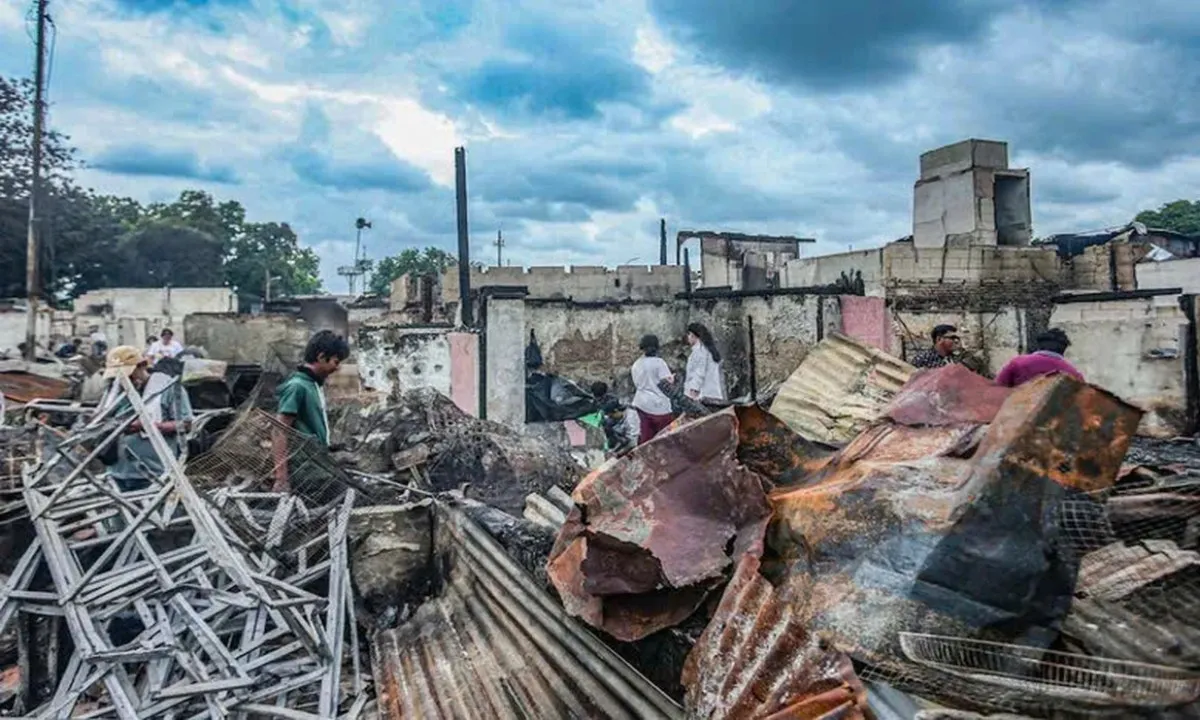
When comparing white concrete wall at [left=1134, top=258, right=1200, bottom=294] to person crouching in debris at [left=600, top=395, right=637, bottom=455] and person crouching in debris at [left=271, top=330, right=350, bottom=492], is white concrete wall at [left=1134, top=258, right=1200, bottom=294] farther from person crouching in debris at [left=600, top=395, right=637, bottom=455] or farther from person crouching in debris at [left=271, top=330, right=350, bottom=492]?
person crouching in debris at [left=271, top=330, right=350, bottom=492]

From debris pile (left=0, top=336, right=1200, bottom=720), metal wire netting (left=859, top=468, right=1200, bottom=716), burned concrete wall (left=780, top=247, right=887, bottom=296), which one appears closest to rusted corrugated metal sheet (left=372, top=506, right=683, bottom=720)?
debris pile (left=0, top=336, right=1200, bottom=720)

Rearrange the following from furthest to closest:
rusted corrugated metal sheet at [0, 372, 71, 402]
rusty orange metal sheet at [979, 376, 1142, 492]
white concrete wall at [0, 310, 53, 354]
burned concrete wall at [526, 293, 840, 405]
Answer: white concrete wall at [0, 310, 53, 354] < burned concrete wall at [526, 293, 840, 405] < rusted corrugated metal sheet at [0, 372, 71, 402] < rusty orange metal sheet at [979, 376, 1142, 492]

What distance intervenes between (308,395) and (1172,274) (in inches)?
762

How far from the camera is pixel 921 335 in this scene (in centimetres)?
1124

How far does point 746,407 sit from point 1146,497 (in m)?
1.05

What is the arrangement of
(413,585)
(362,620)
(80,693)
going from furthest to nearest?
(413,585) < (362,620) < (80,693)

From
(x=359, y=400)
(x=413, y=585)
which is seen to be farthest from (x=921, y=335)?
(x=413, y=585)

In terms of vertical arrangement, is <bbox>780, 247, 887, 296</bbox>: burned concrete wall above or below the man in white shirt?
above

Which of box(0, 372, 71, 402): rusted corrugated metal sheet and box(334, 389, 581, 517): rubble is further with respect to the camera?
box(0, 372, 71, 402): rusted corrugated metal sheet

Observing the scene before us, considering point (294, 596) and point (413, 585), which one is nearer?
point (294, 596)

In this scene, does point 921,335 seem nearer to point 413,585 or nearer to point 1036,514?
point 413,585

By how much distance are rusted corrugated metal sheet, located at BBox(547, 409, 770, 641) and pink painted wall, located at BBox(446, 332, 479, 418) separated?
277 inches

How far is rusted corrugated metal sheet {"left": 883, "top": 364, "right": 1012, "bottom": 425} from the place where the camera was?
212 centimetres

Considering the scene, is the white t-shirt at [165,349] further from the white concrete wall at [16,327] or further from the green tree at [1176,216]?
the green tree at [1176,216]
